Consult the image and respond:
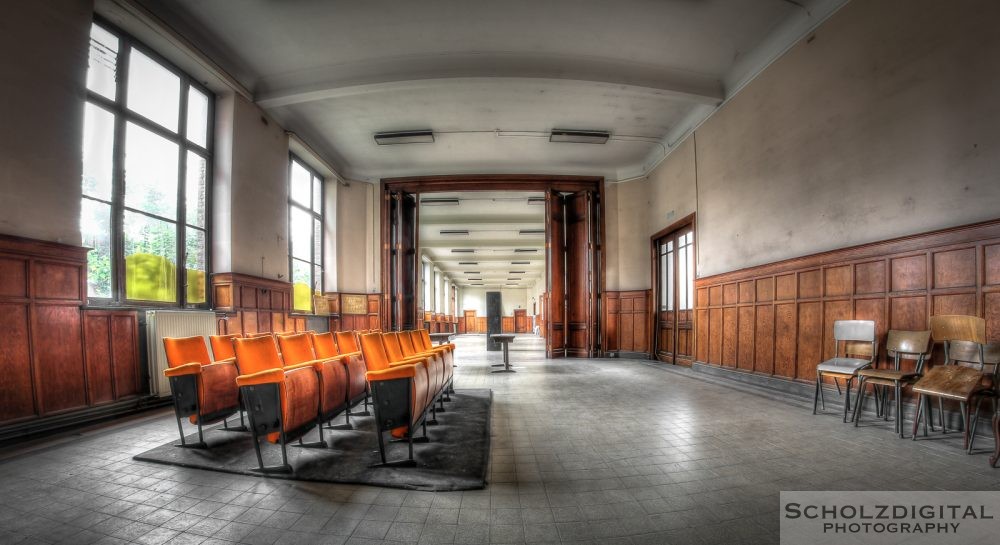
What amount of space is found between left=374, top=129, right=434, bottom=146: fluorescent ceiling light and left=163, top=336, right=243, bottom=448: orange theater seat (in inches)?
232

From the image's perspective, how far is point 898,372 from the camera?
10.8ft

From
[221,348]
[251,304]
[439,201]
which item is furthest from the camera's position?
[439,201]

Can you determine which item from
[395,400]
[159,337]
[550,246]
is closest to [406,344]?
[395,400]

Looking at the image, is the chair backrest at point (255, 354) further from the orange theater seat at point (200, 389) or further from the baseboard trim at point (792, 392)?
the baseboard trim at point (792, 392)

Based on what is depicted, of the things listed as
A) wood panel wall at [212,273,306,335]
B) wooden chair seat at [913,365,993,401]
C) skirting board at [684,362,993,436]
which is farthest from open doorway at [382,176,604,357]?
wooden chair seat at [913,365,993,401]

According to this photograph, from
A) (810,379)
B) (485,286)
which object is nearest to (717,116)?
(810,379)

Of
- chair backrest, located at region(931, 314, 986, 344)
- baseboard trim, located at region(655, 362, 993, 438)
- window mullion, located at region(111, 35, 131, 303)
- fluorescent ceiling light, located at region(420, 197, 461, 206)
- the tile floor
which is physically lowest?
baseboard trim, located at region(655, 362, 993, 438)

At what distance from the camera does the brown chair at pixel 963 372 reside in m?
2.78

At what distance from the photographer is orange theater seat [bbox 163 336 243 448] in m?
2.95

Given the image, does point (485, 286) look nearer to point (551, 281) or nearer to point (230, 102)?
point (551, 281)

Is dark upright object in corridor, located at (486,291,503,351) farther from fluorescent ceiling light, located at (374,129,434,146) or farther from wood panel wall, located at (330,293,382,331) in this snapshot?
fluorescent ceiling light, located at (374,129,434,146)

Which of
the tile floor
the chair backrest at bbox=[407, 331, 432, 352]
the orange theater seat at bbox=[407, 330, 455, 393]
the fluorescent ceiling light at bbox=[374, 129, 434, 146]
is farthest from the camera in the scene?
the fluorescent ceiling light at bbox=[374, 129, 434, 146]

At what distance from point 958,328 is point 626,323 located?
650 cm

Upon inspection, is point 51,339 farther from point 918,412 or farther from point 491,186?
point 491,186
